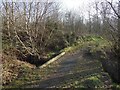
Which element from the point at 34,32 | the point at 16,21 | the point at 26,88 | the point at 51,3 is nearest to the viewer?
the point at 26,88

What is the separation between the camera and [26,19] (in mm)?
17172

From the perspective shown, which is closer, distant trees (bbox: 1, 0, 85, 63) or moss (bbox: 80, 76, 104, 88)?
moss (bbox: 80, 76, 104, 88)

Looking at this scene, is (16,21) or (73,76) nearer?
(73,76)

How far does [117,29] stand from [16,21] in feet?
24.5

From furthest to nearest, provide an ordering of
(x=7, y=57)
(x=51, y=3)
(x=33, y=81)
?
(x=51, y=3)
(x=7, y=57)
(x=33, y=81)

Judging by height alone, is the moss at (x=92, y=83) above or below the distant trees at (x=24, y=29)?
below

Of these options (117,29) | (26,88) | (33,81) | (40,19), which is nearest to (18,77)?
(33,81)

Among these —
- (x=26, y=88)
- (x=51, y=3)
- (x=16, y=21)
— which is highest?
(x=51, y=3)

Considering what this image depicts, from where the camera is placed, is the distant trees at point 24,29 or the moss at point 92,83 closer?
the moss at point 92,83

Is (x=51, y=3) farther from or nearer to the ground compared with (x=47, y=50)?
farther from the ground

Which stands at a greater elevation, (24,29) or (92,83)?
(24,29)

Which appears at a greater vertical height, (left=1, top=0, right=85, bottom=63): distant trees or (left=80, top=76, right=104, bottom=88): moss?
(left=1, top=0, right=85, bottom=63): distant trees

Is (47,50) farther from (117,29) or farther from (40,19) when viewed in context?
(117,29)

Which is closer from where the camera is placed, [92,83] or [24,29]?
[92,83]
